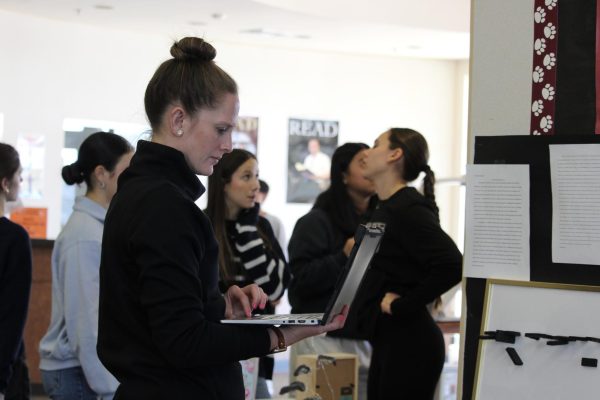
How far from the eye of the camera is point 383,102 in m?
11.1

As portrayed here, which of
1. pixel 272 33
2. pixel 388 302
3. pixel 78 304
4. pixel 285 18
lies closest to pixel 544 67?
pixel 388 302

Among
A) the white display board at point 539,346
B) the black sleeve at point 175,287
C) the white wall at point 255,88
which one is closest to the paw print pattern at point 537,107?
the white display board at point 539,346

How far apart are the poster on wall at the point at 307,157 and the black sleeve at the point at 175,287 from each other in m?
8.79

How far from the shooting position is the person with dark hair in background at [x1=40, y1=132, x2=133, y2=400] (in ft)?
9.34

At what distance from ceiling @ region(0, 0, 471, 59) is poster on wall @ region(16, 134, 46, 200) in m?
1.27

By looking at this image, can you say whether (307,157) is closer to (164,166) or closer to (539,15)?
(539,15)

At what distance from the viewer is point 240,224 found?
3734mm

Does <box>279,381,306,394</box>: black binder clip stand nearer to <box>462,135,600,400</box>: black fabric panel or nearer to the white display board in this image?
<box>462,135,600,400</box>: black fabric panel

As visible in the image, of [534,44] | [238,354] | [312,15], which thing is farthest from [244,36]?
[238,354]

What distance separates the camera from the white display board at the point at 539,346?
→ 2.21 meters

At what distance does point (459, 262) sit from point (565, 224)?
1.04 metres

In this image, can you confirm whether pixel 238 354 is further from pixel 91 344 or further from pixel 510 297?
pixel 91 344

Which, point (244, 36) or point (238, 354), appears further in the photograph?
point (244, 36)

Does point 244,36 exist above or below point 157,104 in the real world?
above
